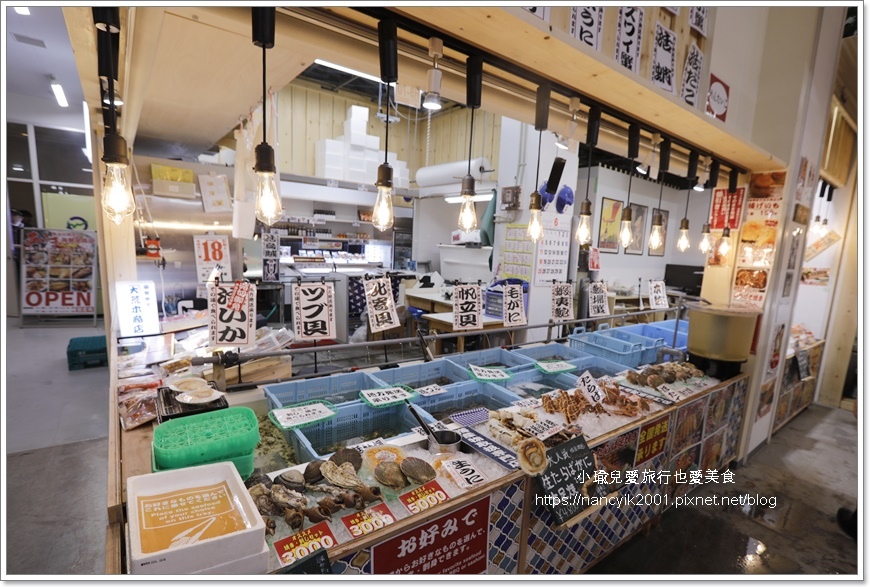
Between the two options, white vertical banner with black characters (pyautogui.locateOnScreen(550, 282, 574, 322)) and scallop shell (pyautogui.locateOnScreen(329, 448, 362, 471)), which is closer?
scallop shell (pyautogui.locateOnScreen(329, 448, 362, 471))

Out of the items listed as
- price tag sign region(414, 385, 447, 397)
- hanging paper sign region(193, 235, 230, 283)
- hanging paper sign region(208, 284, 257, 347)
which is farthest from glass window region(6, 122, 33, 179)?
price tag sign region(414, 385, 447, 397)

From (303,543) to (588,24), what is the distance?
223cm

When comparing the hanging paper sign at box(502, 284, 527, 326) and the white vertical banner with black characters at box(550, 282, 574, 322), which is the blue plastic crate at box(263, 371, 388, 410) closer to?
the hanging paper sign at box(502, 284, 527, 326)

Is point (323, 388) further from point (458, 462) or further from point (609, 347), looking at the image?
point (609, 347)

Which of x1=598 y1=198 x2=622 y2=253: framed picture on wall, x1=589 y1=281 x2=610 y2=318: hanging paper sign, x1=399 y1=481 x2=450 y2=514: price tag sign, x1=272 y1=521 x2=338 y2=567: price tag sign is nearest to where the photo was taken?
x1=272 y1=521 x2=338 y2=567: price tag sign

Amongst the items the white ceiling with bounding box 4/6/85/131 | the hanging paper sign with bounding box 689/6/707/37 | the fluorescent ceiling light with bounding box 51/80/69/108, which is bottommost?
the hanging paper sign with bounding box 689/6/707/37

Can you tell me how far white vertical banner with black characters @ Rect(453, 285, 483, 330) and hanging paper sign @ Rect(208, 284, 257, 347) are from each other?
125cm

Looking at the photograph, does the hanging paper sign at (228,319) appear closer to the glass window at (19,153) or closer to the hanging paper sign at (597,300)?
the hanging paper sign at (597,300)

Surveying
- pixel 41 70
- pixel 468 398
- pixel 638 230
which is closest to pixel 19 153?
pixel 41 70

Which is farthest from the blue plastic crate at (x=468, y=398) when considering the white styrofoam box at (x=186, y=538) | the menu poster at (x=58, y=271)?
the menu poster at (x=58, y=271)

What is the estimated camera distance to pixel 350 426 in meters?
1.97

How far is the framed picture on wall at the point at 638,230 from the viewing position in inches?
324

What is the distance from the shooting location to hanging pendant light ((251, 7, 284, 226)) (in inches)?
47.7

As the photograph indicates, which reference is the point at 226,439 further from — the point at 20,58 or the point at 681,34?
the point at 20,58
